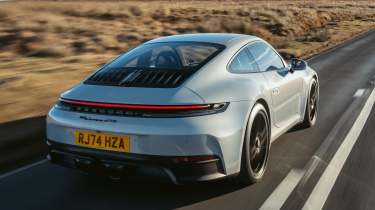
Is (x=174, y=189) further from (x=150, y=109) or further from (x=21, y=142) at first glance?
(x=21, y=142)

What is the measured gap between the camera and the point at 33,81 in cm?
1070

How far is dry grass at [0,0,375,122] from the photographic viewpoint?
397 inches

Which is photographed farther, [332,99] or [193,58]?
[332,99]

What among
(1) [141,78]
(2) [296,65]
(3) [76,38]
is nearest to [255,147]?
(1) [141,78]

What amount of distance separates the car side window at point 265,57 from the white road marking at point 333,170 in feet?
4.07

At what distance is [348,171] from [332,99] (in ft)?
15.8

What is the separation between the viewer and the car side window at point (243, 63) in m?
5.19

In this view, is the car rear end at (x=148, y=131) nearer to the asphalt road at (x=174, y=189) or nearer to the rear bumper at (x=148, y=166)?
the rear bumper at (x=148, y=166)

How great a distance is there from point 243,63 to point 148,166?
1699 millimetres

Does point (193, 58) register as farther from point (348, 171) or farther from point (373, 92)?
point (373, 92)

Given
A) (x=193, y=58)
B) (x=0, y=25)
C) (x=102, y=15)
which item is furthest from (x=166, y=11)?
(x=193, y=58)

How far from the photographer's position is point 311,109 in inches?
298

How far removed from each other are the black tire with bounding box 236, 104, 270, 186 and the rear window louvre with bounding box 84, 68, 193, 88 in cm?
76

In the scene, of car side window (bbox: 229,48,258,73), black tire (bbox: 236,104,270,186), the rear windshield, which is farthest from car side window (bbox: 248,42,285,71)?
black tire (bbox: 236,104,270,186)
